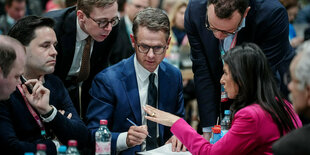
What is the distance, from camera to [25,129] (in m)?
2.68

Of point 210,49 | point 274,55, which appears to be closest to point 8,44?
point 210,49

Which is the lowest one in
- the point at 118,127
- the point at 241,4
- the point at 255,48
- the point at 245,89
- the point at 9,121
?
the point at 118,127

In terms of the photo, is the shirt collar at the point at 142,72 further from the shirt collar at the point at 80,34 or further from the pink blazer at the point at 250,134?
the pink blazer at the point at 250,134

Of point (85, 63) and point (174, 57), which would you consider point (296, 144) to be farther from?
point (174, 57)

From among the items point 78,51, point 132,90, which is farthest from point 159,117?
point 78,51

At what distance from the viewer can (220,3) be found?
2.94 m

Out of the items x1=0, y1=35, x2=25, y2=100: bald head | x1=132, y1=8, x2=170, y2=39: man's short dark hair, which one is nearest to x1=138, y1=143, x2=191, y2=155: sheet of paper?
x1=132, y1=8, x2=170, y2=39: man's short dark hair

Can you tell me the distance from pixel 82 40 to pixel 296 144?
2087 mm

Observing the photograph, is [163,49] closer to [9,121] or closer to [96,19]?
[96,19]

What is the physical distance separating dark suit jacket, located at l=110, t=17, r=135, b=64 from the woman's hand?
2.39 meters

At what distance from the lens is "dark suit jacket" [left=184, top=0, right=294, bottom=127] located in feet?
10.5

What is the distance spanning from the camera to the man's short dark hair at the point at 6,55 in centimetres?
→ 234

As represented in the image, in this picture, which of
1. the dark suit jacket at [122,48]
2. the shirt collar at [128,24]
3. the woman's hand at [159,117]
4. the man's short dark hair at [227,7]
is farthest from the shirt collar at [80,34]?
the shirt collar at [128,24]

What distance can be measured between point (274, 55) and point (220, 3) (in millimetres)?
648
